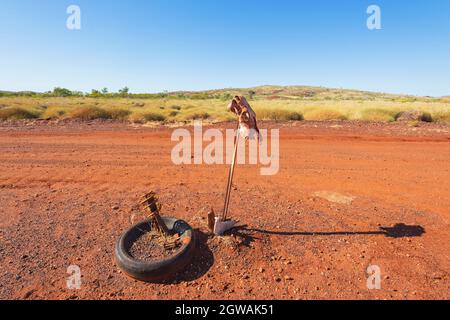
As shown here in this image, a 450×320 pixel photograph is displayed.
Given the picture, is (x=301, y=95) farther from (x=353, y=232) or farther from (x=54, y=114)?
(x=353, y=232)

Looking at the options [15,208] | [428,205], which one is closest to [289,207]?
[428,205]

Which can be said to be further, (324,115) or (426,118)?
(324,115)

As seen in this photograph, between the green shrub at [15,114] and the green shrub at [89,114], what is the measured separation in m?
2.54

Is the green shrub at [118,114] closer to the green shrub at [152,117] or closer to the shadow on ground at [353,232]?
the green shrub at [152,117]

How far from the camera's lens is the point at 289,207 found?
5.16 meters

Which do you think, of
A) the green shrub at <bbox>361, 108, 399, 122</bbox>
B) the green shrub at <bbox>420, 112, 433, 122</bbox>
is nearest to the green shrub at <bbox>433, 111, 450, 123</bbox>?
the green shrub at <bbox>420, 112, 433, 122</bbox>

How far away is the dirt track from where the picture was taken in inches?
133

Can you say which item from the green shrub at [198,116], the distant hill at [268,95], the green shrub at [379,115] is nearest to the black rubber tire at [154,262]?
the green shrub at [198,116]

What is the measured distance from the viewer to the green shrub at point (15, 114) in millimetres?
16875

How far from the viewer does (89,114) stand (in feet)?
57.3

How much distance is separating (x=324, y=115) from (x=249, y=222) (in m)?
14.9

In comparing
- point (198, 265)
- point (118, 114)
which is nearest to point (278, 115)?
point (118, 114)

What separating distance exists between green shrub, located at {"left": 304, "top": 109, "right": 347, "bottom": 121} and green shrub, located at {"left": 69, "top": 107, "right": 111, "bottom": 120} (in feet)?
39.1
